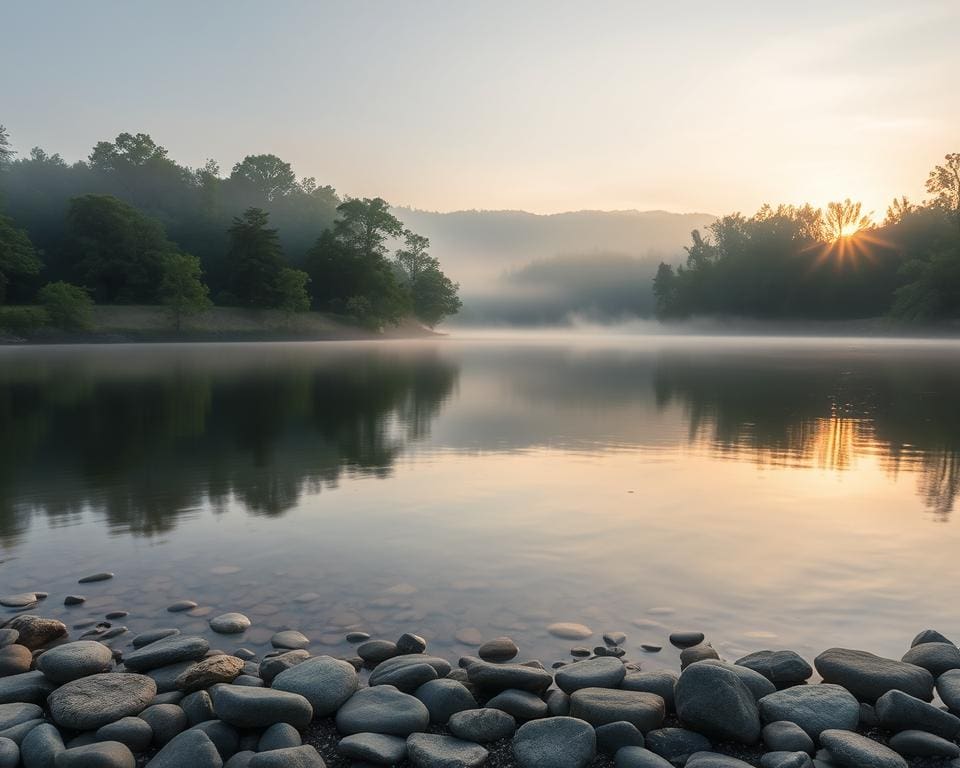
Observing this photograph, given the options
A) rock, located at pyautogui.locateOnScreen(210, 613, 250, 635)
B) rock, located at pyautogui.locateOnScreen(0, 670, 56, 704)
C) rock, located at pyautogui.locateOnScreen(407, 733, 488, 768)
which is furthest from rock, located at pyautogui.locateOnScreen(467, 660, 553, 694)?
rock, located at pyautogui.locateOnScreen(0, 670, 56, 704)

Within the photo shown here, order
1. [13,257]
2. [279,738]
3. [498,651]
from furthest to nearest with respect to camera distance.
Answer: [13,257]
[498,651]
[279,738]

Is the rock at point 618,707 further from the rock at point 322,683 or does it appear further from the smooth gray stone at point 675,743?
the rock at point 322,683

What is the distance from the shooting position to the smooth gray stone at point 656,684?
6332 millimetres

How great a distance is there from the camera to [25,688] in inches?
250

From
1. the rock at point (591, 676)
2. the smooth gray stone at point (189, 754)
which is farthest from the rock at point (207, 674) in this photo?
the rock at point (591, 676)

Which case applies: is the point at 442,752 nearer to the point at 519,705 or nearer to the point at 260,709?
the point at 519,705

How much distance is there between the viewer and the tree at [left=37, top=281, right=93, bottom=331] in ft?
297

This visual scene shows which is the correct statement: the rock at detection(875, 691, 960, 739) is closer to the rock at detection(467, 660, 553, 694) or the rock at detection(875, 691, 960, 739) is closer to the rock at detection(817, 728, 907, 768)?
the rock at detection(817, 728, 907, 768)

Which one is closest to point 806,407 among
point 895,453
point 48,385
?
point 895,453

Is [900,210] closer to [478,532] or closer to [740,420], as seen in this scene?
[740,420]

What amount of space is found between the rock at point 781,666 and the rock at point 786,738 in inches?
31.4

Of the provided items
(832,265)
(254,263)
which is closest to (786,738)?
(254,263)

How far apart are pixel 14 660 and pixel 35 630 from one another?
0.58m

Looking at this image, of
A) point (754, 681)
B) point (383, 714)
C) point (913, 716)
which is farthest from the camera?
point (754, 681)
